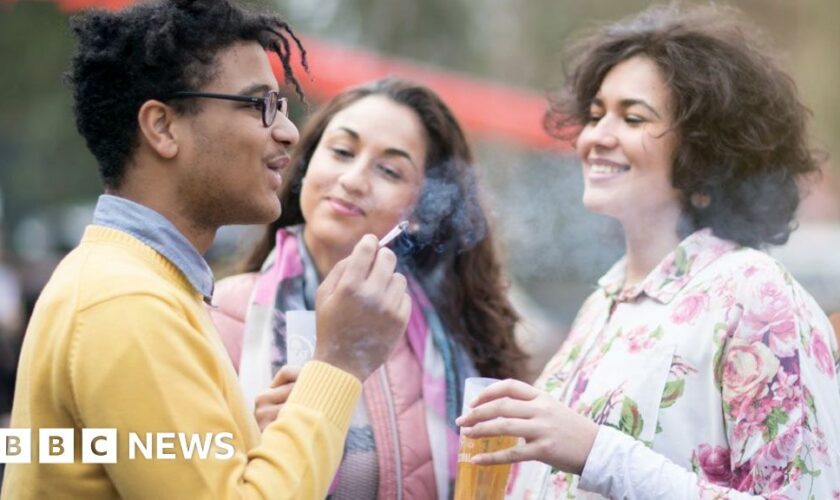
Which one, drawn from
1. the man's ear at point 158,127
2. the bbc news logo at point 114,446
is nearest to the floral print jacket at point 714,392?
the bbc news logo at point 114,446

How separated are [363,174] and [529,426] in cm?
105

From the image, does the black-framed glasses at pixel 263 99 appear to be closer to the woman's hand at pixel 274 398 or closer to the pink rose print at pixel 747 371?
the woman's hand at pixel 274 398

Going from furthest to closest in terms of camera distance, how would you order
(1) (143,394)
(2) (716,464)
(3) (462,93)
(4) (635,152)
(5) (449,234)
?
(3) (462,93) < (5) (449,234) < (4) (635,152) < (2) (716,464) < (1) (143,394)

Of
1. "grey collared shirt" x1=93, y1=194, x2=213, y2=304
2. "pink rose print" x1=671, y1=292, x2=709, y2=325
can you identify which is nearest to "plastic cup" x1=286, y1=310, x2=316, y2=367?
"grey collared shirt" x1=93, y1=194, x2=213, y2=304

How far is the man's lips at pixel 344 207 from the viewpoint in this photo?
313 cm

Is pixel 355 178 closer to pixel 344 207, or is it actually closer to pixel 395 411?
pixel 344 207

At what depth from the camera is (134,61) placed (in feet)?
7.10

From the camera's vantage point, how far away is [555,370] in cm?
303

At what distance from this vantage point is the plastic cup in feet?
8.79

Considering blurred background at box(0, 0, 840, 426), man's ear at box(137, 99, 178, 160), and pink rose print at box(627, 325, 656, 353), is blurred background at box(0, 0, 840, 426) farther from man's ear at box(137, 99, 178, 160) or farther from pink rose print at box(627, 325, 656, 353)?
man's ear at box(137, 99, 178, 160)

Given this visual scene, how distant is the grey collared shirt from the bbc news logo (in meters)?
0.37

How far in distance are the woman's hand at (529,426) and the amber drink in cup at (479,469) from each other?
0.03 meters

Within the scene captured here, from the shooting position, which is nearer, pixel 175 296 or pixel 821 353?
pixel 175 296

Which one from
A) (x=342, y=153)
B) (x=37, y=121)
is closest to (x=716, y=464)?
(x=342, y=153)
